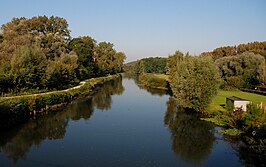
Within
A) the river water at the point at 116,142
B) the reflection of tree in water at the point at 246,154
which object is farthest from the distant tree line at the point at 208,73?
the reflection of tree in water at the point at 246,154

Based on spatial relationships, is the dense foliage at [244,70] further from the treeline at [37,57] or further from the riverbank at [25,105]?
the riverbank at [25,105]

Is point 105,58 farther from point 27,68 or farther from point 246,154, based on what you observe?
point 246,154

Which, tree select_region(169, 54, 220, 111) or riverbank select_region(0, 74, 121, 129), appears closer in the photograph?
riverbank select_region(0, 74, 121, 129)

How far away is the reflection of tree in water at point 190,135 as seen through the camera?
18.2 m

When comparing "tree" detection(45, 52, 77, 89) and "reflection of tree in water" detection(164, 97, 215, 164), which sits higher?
"tree" detection(45, 52, 77, 89)

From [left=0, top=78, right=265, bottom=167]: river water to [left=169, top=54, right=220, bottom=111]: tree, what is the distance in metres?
1.80

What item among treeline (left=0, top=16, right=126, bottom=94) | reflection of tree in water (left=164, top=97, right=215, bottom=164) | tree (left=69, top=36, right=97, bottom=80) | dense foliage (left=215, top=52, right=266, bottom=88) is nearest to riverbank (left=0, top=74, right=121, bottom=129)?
treeline (left=0, top=16, right=126, bottom=94)

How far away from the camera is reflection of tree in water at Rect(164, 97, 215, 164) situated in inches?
716

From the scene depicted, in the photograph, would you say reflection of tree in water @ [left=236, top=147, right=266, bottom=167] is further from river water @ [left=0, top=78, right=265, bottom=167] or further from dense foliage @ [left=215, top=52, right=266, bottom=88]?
dense foliage @ [left=215, top=52, right=266, bottom=88]

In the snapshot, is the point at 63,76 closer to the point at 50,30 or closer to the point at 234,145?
the point at 50,30

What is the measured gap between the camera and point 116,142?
19672mm

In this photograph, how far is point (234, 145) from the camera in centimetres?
1945

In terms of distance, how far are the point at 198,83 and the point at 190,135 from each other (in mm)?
7741

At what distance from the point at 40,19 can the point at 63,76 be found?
878 inches
